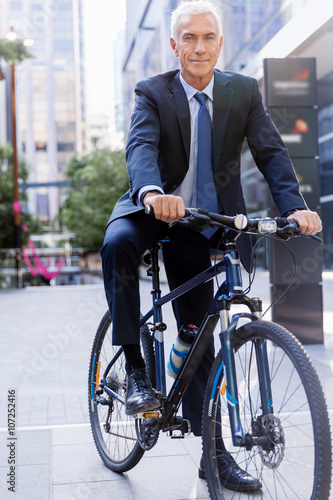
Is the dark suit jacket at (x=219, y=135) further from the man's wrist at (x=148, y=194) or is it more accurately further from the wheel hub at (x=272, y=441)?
the wheel hub at (x=272, y=441)

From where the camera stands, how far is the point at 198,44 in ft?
8.87

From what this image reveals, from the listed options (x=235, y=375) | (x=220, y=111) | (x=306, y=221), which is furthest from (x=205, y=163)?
(x=235, y=375)

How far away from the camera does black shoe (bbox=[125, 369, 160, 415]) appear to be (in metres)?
2.67

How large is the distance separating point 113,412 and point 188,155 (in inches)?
54.4

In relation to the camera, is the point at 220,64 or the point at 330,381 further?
the point at 220,64

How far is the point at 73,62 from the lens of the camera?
11019 centimetres

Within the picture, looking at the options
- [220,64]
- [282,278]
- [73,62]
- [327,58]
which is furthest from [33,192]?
[282,278]

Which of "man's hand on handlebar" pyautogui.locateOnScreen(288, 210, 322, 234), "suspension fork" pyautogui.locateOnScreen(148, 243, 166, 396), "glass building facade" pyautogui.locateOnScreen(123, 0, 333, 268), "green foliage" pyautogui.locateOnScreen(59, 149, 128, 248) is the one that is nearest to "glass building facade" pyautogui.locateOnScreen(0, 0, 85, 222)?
"glass building facade" pyautogui.locateOnScreen(123, 0, 333, 268)

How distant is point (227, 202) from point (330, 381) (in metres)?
2.87

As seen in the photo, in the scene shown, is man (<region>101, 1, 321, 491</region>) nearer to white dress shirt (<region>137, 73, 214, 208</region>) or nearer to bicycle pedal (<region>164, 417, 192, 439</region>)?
white dress shirt (<region>137, 73, 214, 208</region>)

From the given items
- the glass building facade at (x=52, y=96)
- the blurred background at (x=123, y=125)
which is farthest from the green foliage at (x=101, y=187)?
Result: the glass building facade at (x=52, y=96)

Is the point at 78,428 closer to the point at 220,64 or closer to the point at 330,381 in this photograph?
the point at 330,381

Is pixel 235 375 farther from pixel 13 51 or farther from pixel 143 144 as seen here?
pixel 13 51

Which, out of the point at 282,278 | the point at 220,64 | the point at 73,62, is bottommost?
the point at 282,278
